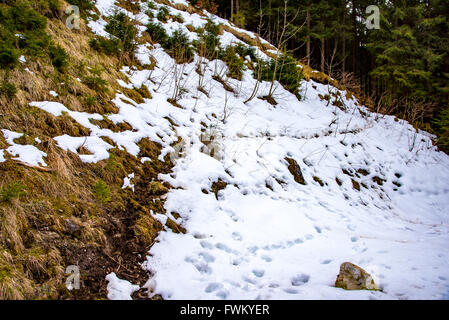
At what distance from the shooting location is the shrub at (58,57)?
409cm

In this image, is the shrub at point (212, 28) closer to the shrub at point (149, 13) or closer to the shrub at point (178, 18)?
the shrub at point (178, 18)

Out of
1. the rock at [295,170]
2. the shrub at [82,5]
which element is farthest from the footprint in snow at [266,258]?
the shrub at [82,5]

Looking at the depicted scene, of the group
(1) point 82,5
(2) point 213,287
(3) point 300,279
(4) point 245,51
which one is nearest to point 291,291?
(3) point 300,279

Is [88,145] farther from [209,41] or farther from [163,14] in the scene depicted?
[163,14]

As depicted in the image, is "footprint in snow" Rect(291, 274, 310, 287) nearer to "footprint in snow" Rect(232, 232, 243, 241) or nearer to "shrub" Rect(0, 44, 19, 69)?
"footprint in snow" Rect(232, 232, 243, 241)

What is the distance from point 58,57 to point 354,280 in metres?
5.49

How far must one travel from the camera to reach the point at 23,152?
8.86 ft

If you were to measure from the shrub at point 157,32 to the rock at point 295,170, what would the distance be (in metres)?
6.43

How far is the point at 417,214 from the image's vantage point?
17.3 ft

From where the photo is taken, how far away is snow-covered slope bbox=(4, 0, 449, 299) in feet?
8.29

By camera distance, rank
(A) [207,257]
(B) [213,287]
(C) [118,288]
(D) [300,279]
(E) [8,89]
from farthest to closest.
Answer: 1. (E) [8,89]
2. (A) [207,257]
3. (D) [300,279]
4. (B) [213,287]
5. (C) [118,288]

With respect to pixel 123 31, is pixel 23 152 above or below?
below

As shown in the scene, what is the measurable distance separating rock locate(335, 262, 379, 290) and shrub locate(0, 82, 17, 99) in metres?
4.58

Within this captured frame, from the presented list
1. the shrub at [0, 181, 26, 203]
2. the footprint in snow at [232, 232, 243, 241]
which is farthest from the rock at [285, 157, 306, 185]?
→ the shrub at [0, 181, 26, 203]
